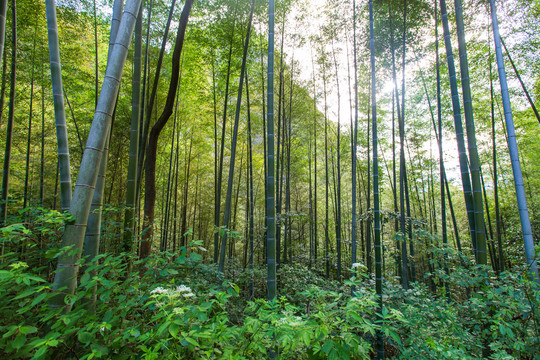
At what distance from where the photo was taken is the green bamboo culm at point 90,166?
1.21 meters

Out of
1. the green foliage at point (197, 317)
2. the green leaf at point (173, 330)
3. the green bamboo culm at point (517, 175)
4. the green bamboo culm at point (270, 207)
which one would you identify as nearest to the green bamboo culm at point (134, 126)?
the green foliage at point (197, 317)

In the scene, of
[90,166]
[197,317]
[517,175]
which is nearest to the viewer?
[197,317]

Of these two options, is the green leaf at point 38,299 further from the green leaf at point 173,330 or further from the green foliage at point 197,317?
the green leaf at point 173,330

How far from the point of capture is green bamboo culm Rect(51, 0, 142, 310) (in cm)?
121

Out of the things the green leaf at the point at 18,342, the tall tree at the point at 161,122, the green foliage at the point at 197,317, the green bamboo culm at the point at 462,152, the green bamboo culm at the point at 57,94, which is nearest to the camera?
the green leaf at the point at 18,342

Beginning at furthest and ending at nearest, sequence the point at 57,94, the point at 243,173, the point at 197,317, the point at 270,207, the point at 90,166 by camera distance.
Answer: the point at 243,173 < the point at 270,207 < the point at 57,94 < the point at 90,166 < the point at 197,317

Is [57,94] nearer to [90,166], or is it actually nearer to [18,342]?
[90,166]

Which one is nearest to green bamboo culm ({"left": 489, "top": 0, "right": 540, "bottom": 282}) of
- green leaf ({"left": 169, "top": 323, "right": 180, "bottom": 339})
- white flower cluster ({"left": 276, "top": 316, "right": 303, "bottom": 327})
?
white flower cluster ({"left": 276, "top": 316, "right": 303, "bottom": 327})

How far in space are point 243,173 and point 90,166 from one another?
10598mm

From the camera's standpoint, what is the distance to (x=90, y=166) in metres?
1.26

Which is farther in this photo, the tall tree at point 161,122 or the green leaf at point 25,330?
the tall tree at point 161,122

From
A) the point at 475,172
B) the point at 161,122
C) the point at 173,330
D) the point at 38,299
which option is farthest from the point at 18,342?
the point at 475,172

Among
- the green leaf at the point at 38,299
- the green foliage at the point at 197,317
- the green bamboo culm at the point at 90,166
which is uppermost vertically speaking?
the green bamboo culm at the point at 90,166

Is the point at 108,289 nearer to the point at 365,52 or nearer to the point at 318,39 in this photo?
the point at 365,52
